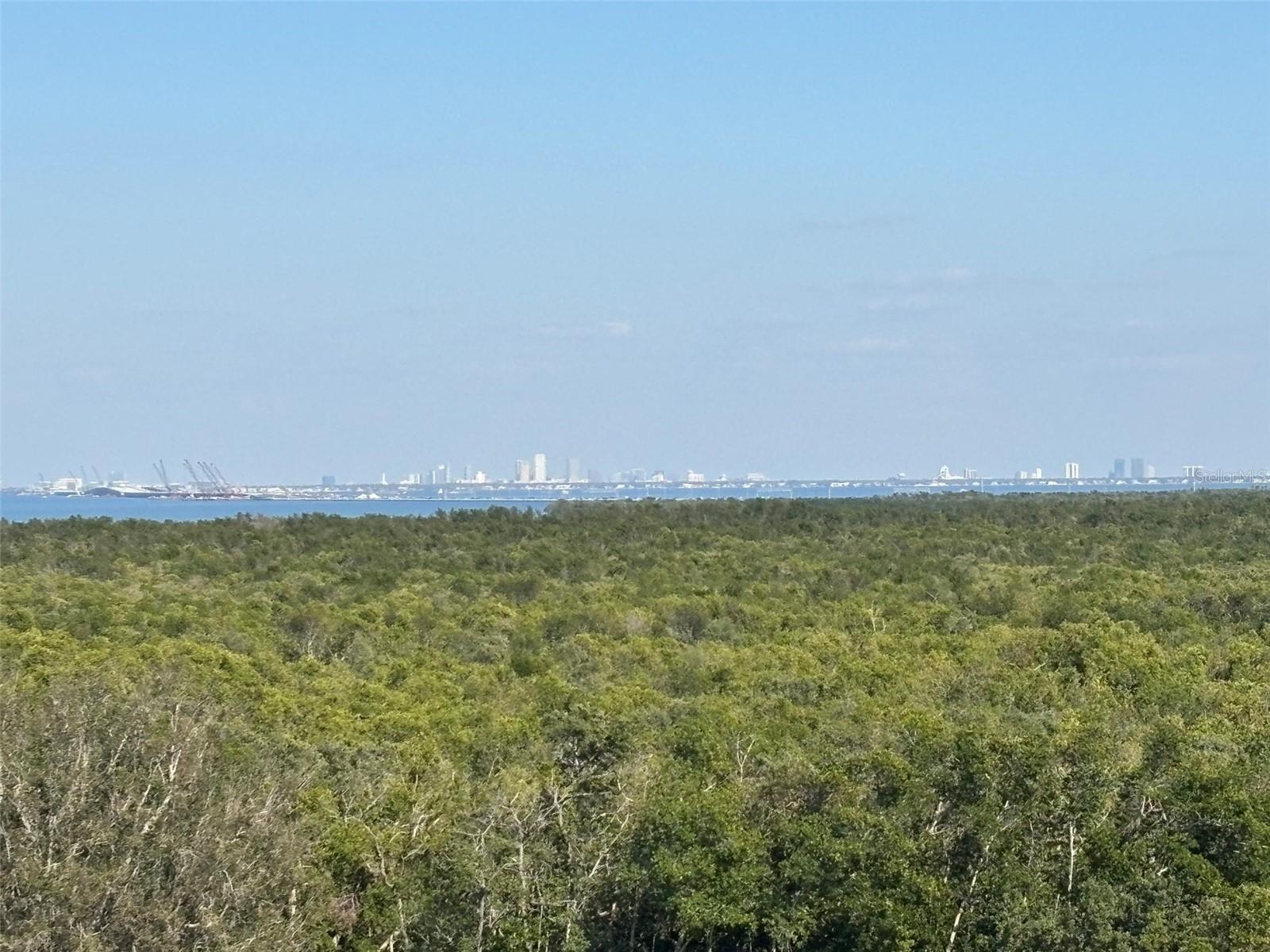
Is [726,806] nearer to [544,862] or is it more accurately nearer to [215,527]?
[544,862]

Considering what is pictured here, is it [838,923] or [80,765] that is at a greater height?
[80,765]

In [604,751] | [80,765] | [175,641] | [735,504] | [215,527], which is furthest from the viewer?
[735,504]

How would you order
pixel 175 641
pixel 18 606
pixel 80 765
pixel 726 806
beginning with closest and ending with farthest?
pixel 80 765 < pixel 726 806 < pixel 175 641 < pixel 18 606

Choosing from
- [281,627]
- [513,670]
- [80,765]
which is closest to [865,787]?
[80,765]

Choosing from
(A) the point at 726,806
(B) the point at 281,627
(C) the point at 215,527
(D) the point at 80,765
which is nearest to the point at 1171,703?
A: (A) the point at 726,806

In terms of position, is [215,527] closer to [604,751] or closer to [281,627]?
[281,627]

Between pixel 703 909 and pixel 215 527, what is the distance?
68.9 m

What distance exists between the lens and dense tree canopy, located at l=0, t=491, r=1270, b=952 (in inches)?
663

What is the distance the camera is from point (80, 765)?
686 inches

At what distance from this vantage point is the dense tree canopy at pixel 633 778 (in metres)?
16.8

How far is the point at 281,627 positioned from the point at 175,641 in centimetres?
809

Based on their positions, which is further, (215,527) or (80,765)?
(215,527)

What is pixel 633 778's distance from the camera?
68.6 feet

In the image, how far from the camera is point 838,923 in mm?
17562
